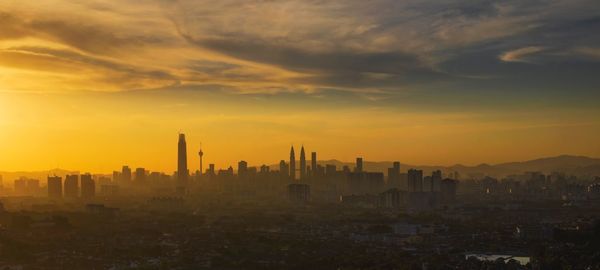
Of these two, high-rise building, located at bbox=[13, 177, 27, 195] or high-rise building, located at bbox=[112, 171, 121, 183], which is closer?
high-rise building, located at bbox=[13, 177, 27, 195]

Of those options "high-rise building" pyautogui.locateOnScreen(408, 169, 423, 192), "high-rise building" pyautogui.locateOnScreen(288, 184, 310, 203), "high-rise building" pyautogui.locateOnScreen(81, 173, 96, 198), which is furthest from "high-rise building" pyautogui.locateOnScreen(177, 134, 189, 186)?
"high-rise building" pyautogui.locateOnScreen(408, 169, 423, 192)

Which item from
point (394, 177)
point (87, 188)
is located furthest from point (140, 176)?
point (394, 177)

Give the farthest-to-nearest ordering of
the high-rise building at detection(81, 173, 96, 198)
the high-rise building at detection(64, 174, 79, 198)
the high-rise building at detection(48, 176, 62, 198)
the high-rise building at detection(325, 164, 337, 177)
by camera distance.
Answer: the high-rise building at detection(325, 164, 337, 177), the high-rise building at detection(64, 174, 79, 198), the high-rise building at detection(48, 176, 62, 198), the high-rise building at detection(81, 173, 96, 198)

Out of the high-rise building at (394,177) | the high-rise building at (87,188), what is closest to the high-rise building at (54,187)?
the high-rise building at (87,188)

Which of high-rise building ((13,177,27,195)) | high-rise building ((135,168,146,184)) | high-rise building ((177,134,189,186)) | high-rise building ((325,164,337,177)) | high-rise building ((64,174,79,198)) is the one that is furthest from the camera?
high-rise building ((135,168,146,184))

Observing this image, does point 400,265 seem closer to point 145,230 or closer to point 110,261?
point 110,261

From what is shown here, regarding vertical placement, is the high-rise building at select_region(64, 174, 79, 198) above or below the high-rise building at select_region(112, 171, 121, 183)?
below

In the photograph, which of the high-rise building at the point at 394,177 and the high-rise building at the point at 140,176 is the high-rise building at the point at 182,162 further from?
the high-rise building at the point at 394,177

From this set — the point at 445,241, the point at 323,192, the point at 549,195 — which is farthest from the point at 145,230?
Result: the point at 549,195

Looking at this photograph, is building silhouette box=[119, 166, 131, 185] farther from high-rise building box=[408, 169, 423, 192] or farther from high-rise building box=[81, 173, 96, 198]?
high-rise building box=[408, 169, 423, 192]
